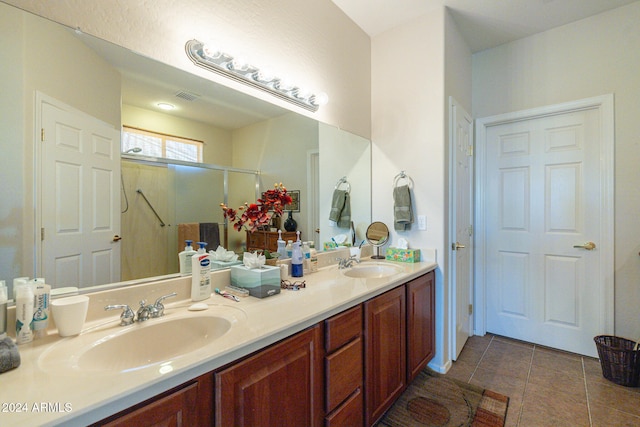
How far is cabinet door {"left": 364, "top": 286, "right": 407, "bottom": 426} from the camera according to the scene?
1459mm

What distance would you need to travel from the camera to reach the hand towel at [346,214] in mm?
2346

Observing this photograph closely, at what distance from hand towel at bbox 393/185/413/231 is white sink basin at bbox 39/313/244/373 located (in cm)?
154

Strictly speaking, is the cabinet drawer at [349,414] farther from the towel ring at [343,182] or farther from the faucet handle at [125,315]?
the towel ring at [343,182]

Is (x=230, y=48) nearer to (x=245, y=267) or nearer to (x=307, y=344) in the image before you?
(x=245, y=267)

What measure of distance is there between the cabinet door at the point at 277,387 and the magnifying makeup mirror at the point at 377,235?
134 cm

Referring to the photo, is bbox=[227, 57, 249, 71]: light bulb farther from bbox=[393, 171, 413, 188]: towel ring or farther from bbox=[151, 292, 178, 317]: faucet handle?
bbox=[393, 171, 413, 188]: towel ring

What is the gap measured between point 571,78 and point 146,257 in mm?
3306

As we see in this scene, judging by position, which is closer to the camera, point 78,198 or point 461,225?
point 78,198

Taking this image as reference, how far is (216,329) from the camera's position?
106 cm

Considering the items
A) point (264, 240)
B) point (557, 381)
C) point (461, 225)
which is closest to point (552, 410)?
point (557, 381)

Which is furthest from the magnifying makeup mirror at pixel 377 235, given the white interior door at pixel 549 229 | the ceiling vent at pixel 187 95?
the ceiling vent at pixel 187 95

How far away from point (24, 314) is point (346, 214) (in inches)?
75.4

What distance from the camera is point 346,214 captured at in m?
2.39

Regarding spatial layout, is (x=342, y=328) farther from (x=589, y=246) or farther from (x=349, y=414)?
(x=589, y=246)
